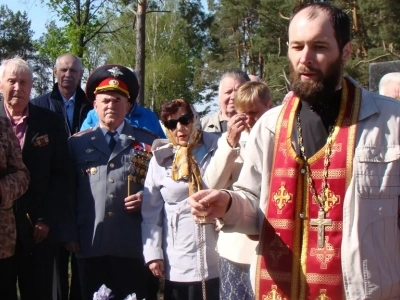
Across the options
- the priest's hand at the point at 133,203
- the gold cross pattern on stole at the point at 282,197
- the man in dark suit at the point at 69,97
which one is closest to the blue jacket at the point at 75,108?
the man in dark suit at the point at 69,97

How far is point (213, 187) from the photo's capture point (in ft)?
12.0

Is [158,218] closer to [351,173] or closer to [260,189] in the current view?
[260,189]

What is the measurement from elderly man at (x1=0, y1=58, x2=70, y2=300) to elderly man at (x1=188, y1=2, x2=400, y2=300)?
244 centimetres

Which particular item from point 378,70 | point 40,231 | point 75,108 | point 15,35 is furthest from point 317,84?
point 15,35

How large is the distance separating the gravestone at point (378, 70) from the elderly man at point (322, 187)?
5141 mm

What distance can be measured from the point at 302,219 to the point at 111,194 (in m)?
2.37

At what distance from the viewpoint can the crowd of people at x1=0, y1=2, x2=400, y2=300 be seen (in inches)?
94.8

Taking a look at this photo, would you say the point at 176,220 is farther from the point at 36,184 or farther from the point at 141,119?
the point at 141,119

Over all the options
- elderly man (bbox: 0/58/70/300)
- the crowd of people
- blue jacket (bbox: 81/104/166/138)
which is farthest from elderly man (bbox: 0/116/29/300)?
blue jacket (bbox: 81/104/166/138)

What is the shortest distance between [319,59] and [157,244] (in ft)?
7.63

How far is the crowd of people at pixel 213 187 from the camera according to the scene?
2.41 metres

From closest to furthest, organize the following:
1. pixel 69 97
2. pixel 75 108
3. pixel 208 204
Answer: pixel 208 204 → pixel 75 108 → pixel 69 97

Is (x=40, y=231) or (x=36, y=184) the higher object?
(x=36, y=184)

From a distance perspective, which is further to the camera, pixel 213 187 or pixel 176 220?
pixel 176 220
